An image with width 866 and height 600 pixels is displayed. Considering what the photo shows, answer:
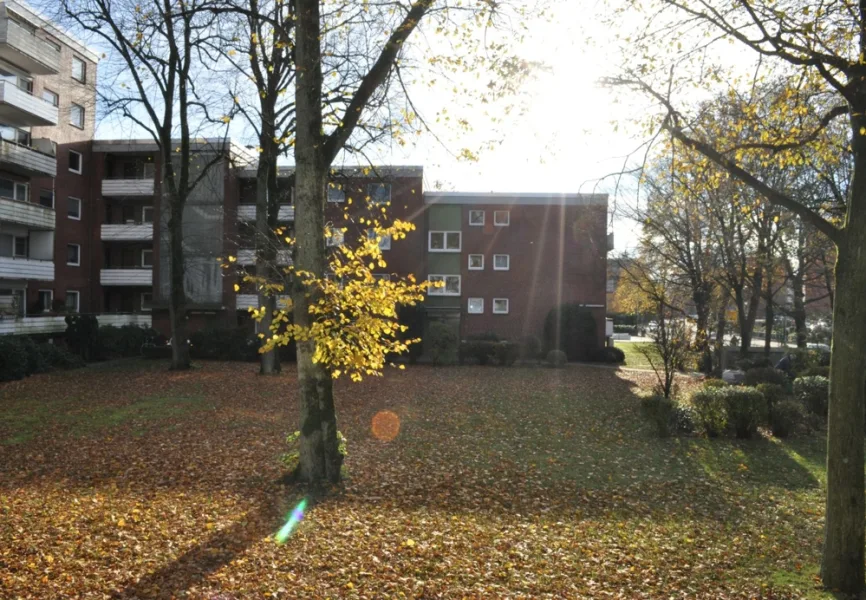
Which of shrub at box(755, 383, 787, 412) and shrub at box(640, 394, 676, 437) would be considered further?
shrub at box(755, 383, 787, 412)

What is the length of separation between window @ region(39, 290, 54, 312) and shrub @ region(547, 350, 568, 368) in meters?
25.6

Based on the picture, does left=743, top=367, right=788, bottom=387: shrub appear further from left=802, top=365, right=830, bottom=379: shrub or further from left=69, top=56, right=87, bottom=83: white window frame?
left=69, top=56, right=87, bottom=83: white window frame

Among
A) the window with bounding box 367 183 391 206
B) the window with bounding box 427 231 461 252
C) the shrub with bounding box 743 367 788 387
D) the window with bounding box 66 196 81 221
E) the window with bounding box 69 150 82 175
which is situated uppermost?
the window with bounding box 69 150 82 175

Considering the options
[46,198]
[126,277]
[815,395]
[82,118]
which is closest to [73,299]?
[126,277]

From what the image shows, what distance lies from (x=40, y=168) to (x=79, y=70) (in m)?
→ 7.37

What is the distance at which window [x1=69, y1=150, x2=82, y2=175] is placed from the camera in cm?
3350

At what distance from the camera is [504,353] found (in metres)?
29.1

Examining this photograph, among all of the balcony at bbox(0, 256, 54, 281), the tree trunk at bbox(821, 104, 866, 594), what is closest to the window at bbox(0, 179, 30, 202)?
the balcony at bbox(0, 256, 54, 281)

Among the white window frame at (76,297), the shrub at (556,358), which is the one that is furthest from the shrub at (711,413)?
the white window frame at (76,297)

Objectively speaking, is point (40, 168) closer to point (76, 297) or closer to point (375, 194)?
point (76, 297)

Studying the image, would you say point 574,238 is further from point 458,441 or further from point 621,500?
point 621,500

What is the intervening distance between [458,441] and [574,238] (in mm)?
23657

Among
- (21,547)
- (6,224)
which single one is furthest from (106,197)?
(21,547)

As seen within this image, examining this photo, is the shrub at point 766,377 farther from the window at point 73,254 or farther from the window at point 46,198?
the window at point 73,254
